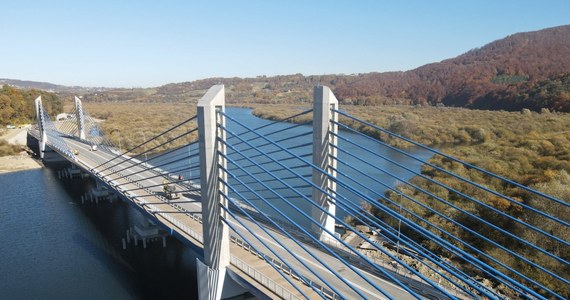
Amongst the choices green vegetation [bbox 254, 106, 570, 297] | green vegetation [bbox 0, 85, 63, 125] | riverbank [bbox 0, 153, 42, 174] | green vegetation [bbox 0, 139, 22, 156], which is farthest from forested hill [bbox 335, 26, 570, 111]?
green vegetation [bbox 0, 139, 22, 156]

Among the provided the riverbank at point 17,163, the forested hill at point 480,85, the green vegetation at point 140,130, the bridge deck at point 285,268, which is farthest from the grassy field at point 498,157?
the riverbank at point 17,163

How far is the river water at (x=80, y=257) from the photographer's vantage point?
18.6m

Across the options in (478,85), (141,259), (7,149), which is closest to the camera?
(141,259)

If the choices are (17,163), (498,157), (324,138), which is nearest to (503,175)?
(498,157)

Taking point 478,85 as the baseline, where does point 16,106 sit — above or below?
below

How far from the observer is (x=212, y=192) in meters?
11.7

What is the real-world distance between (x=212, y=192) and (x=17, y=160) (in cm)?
4575

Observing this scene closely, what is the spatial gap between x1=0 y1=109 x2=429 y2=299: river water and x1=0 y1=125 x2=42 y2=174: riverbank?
1370 cm

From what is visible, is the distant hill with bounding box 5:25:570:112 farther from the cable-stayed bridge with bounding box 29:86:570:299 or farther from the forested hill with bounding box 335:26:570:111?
the cable-stayed bridge with bounding box 29:86:570:299

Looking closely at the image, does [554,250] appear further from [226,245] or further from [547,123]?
[547,123]

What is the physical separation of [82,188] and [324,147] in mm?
30428

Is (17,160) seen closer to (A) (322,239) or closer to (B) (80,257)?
(B) (80,257)

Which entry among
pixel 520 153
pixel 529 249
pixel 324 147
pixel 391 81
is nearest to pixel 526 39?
pixel 391 81

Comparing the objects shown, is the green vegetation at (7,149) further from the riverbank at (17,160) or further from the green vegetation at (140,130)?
the green vegetation at (140,130)
